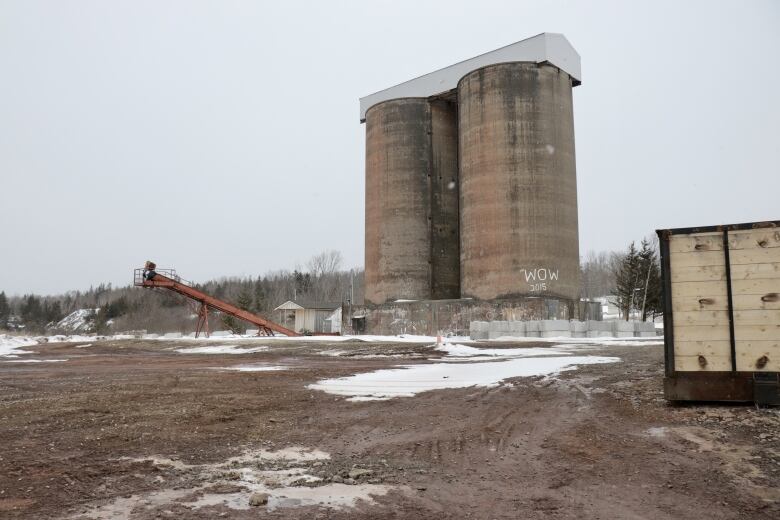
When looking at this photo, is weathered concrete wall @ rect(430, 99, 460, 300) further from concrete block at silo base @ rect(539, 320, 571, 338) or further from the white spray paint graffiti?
concrete block at silo base @ rect(539, 320, 571, 338)

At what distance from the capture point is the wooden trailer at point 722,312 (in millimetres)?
7727

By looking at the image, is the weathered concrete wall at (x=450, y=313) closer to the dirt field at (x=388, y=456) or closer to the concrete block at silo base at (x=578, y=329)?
the concrete block at silo base at (x=578, y=329)

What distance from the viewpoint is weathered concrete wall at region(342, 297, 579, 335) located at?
3706 centimetres

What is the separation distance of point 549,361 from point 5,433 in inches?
529

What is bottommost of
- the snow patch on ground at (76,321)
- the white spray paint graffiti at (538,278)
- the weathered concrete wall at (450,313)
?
the snow patch on ground at (76,321)

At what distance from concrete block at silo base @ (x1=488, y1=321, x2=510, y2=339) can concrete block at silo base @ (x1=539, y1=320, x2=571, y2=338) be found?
1959 mm

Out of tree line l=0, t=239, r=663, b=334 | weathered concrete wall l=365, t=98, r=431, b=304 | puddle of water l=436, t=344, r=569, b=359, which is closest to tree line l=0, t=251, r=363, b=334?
tree line l=0, t=239, r=663, b=334

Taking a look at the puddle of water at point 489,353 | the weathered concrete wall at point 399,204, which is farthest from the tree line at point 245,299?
the puddle of water at point 489,353

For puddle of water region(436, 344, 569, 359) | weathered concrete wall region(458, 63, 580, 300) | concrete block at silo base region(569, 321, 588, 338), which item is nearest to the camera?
puddle of water region(436, 344, 569, 359)

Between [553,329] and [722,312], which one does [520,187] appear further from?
[722,312]

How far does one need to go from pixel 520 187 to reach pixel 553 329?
1092cm

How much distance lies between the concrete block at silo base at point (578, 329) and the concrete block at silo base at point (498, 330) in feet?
12.4

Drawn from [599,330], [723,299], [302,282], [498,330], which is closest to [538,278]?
[599,330]

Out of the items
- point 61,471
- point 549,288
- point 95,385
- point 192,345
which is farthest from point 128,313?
point 61,471
